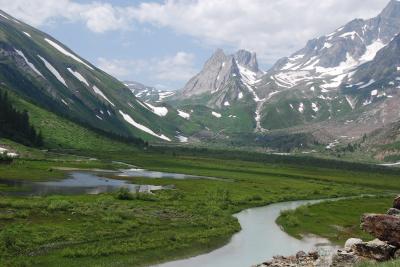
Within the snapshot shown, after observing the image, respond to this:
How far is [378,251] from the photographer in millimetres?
39625

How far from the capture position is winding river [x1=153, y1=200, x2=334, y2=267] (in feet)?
188

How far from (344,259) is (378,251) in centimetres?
282

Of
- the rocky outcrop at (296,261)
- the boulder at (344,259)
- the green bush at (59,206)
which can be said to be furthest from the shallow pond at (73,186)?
the boulder at (344,259)

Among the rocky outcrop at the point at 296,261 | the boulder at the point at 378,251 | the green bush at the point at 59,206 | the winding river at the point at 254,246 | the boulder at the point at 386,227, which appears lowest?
the winding river at the point at 254,246

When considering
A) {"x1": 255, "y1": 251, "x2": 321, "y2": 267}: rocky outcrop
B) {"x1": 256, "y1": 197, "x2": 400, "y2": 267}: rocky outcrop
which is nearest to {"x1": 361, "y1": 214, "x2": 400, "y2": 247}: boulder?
{"x1": 256, "y1": 197, "x2": 400, "y2": 267}: rocky outcrop

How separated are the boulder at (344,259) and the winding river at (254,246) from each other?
57.0 feet

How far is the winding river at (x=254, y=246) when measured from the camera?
5722cm

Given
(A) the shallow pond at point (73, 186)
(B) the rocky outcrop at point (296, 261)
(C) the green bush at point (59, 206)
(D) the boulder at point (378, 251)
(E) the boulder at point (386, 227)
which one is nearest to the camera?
(D) the boulder at point (378, 251)

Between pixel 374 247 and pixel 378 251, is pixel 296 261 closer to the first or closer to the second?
pixel 374 247

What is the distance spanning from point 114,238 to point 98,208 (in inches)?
706

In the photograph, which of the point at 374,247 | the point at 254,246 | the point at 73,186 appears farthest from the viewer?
the point at 73,186

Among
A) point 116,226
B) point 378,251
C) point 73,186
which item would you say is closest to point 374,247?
point 378,251

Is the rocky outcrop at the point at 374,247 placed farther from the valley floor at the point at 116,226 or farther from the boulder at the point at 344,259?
the valley floor at the point at 116,226

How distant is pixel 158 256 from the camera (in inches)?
2254
